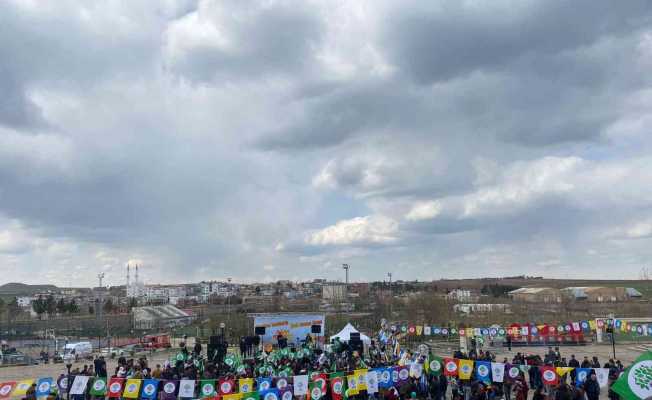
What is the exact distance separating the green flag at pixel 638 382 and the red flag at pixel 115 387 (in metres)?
16.3

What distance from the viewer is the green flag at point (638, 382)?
33.7ft

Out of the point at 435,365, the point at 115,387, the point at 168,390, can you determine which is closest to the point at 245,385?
the point at 168,390

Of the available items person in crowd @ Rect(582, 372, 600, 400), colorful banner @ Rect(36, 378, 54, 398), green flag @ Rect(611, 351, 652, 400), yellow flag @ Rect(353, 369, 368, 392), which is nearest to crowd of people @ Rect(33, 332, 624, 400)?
person in crowd @ Rect(582, 372, 600, 400)

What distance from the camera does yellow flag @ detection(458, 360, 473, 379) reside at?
20.0 m

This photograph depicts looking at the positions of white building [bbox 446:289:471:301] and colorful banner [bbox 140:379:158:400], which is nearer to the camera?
colorful banner [bbox 140:379:158:400]

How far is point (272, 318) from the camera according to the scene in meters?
45.1

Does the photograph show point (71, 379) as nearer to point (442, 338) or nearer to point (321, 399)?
point (321, 399)

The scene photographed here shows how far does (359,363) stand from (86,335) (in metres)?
64.6

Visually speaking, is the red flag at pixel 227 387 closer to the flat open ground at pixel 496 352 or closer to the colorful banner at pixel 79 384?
the colorful banner at pixel 79 384

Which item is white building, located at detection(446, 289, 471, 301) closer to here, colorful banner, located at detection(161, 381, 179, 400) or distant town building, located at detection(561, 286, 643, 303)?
distant town building, located at detection(561, 286, 643, 303)

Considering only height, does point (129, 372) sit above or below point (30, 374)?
above

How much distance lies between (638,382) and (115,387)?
1682 cm

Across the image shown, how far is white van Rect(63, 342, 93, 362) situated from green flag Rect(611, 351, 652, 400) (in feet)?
144

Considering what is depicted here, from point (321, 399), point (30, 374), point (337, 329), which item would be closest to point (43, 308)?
point (337, 329)
